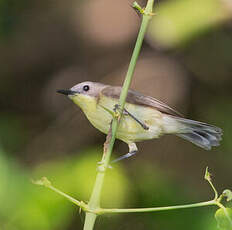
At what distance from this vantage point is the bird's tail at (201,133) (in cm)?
303

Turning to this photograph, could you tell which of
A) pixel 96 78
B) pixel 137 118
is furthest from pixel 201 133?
pixel 96 78

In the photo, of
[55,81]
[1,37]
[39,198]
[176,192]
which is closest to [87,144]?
[55,81]

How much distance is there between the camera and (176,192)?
3811 mm

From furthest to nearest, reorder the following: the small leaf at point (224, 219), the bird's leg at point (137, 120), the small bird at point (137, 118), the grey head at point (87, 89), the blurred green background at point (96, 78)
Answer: the blurred green background at point (96, 78) → the grey head at point (87, 89) → the small bird at point (137, 118) → the bird's leg at point (137, 120) → the small leaf at point (224, 219)

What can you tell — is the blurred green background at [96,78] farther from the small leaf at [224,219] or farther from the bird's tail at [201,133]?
the small leaf at [224,219]

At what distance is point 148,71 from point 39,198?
3376 mm

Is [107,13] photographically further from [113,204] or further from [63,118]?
[113,204]

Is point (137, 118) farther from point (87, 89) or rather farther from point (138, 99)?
point (87, 89)

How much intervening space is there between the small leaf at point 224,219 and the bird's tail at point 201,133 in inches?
48.0

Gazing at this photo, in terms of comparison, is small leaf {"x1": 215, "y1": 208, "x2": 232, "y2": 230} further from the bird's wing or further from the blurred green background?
the blurred green background

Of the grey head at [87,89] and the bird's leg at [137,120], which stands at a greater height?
the grey head at [87,89]

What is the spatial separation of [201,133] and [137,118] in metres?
0.44

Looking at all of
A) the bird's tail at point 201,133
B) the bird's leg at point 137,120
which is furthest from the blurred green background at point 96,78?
the bird's leg at point 137,120

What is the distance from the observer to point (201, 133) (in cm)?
311
